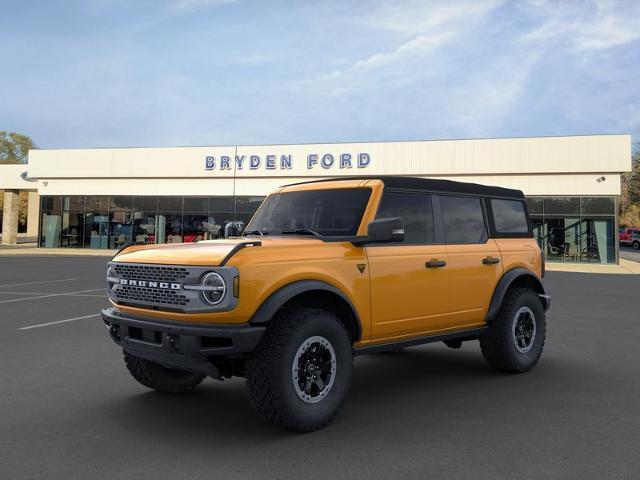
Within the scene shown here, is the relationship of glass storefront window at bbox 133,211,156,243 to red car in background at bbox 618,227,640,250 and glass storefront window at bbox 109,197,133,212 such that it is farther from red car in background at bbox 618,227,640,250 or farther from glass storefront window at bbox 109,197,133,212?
red car in background at bbox 618,227,640,250

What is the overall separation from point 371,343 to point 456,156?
96.8 feet

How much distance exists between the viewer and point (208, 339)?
3.96 m

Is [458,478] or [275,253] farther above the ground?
[275,253]

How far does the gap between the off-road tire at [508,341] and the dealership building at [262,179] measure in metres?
26.1

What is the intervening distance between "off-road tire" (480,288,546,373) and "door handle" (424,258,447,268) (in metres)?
→ 1.15

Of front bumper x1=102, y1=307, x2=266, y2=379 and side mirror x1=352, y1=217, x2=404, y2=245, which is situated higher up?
side mirror x1=352, y1=217, x2=404, y2=245

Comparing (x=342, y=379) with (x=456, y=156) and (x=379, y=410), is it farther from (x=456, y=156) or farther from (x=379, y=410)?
(x=456, y=156)

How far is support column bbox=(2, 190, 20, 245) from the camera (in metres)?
46.3

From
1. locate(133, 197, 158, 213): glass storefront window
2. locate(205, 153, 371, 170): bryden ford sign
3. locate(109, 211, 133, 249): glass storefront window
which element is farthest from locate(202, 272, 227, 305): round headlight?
locate(109, 211, 133, 249): glass storefront window

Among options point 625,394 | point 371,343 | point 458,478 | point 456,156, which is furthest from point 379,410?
point 456,156

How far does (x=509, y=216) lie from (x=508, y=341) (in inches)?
57.7

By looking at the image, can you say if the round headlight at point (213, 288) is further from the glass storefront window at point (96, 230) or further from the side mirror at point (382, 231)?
the glass storefront window at point (96, 230)

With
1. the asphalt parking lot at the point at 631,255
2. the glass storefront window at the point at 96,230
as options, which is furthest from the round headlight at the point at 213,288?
the asphalt parking lot at the point at 631,255

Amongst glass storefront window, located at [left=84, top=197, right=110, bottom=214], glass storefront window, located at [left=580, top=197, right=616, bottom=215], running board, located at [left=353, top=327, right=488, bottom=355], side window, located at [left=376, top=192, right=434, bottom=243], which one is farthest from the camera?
glass storefront window, located at [left=84, top=197, right=110, bottom=214]
